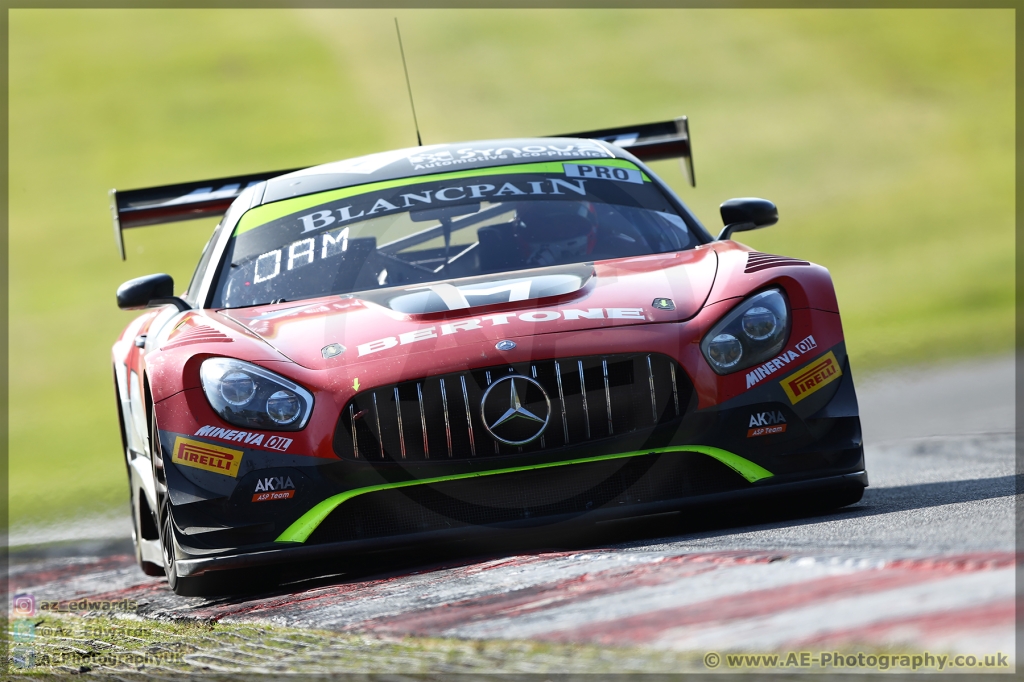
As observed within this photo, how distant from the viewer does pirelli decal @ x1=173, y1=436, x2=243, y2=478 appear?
4398 mm

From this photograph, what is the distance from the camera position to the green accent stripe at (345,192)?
5.91 meters

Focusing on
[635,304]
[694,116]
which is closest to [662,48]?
Result: [694,116]

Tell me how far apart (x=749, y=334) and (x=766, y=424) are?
29 centimetres

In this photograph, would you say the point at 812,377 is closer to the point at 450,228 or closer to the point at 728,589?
the point at 728,589

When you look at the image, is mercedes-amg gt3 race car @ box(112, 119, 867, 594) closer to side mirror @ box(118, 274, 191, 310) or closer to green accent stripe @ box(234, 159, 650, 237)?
side mirror @ box(118, 274, 191, 310)

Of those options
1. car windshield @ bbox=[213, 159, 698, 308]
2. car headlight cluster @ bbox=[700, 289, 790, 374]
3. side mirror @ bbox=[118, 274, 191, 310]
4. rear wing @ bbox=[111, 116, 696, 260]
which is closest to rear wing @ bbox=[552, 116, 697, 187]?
rear wing @ bbox=[111, 116, 696, 260]

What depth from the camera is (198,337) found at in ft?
15.4

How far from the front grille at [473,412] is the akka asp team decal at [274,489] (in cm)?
19

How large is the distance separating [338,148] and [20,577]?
2959 cm

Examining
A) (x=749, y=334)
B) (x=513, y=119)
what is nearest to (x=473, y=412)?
(x=749, y=334)

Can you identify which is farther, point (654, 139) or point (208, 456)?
point (654, 139)

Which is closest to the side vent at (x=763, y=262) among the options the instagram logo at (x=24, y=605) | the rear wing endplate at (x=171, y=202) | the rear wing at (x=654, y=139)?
the rear wing at (x=654, y=139)

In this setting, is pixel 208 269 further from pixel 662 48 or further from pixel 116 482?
pixel 662 48

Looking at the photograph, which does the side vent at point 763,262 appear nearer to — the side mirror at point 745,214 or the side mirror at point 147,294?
the side mirror at point 745,214
